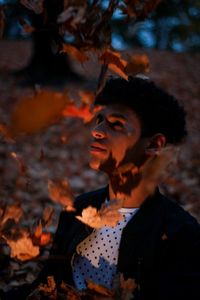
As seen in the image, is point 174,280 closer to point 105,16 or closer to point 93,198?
point 93,198

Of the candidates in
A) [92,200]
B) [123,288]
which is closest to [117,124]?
[92,200]

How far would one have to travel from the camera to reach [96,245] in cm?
164

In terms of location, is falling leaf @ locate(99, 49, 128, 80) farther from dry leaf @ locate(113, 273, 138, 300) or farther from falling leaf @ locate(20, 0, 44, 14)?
dry leaf @ locate(113, 273, 138, 300)

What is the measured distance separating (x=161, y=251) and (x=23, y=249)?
19.2 inches

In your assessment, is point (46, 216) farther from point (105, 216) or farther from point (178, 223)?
point (178, 223)

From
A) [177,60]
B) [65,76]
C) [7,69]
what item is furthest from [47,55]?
[177,60]

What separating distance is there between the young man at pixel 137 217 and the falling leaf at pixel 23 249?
183 mm

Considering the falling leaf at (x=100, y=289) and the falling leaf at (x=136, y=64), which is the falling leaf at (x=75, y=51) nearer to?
the falling leaf at (x=136, y=64)

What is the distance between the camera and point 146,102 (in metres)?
1.66

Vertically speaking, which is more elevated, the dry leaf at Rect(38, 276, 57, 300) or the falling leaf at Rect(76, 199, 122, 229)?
the falling leaf at Rect(76, 199, 122, 229)

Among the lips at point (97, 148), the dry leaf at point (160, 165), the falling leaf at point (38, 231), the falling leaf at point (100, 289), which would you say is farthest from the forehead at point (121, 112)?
the falling leaf at point (100, 289)

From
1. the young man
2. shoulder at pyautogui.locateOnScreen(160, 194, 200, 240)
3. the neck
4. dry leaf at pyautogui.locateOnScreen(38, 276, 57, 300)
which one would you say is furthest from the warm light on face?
dry leaf at pyautogui.locateOnScreen(38, 276, 57, 300)

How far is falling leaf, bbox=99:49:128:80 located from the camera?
1.27 metres

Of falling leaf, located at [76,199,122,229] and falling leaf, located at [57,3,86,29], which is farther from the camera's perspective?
falling leaf, located at [76,199,122,229]
